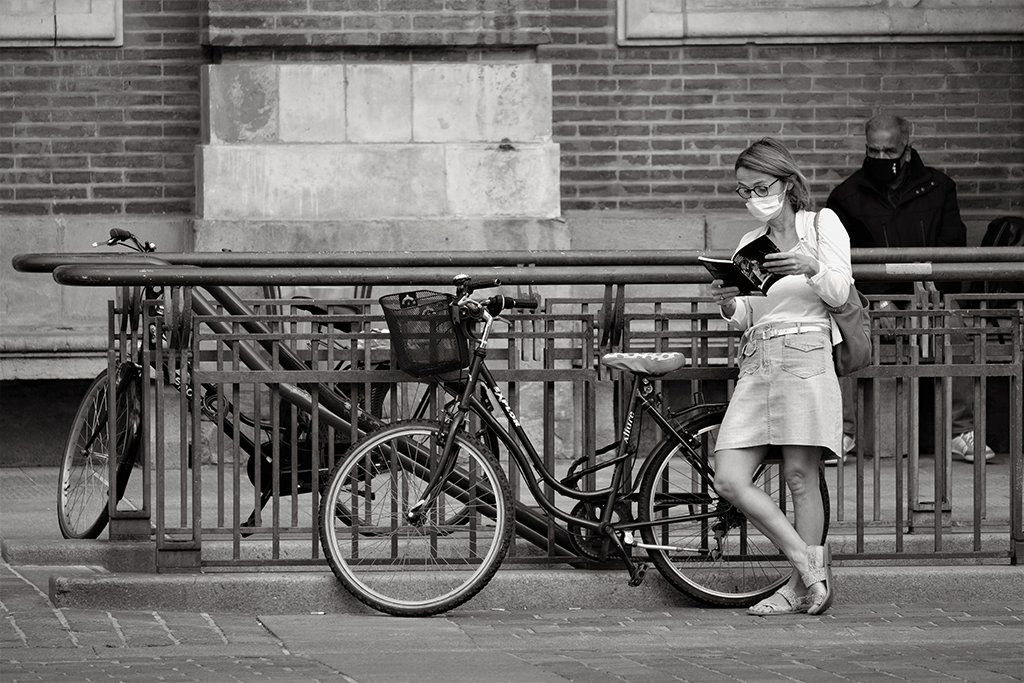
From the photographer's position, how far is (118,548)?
6797 mm

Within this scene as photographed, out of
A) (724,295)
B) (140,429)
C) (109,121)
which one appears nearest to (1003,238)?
(724,295)

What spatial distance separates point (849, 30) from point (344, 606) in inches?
230

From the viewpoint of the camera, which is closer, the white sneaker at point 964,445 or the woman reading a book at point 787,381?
the woman reading a book at point 787,381

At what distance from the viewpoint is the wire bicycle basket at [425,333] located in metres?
6.26

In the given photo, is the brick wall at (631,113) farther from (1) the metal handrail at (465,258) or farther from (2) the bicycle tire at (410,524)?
(2) the bicycle tire at (410,524)

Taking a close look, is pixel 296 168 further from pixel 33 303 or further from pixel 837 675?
pixel 837 675

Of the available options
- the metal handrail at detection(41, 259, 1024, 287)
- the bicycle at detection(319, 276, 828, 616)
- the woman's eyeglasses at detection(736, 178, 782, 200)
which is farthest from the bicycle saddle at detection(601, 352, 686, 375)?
the woman's eyeglasses at detection(736, 178, 782, 200)

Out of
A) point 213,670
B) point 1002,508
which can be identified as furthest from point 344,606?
point 1002,508

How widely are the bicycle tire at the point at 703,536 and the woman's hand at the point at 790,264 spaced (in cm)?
A: 72

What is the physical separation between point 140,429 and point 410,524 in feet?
4.40

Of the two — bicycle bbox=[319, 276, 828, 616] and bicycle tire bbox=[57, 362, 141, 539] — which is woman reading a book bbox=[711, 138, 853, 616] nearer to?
bicycle bbox=[319, 276, 828, 616]

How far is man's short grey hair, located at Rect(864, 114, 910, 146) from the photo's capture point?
10.3 m

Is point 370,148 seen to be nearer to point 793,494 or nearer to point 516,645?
point 793,494

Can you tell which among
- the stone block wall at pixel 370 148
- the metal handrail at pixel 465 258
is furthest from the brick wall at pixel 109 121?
the metal handrail at pixel 465 258
